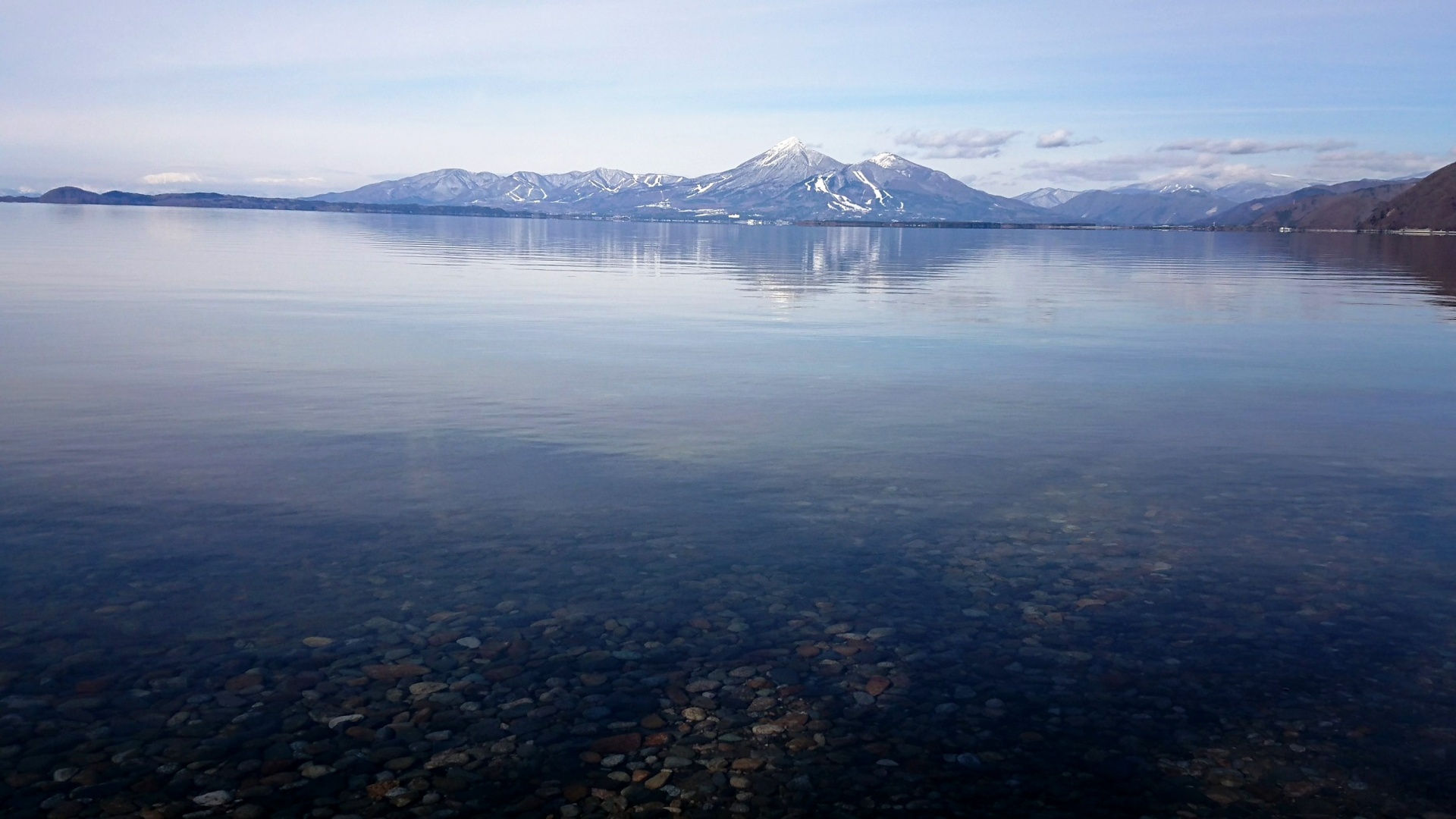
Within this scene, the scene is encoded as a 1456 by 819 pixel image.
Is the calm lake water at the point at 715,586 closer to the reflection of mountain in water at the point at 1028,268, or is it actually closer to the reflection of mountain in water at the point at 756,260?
the reflection of mountain in water at the point at 1028,268

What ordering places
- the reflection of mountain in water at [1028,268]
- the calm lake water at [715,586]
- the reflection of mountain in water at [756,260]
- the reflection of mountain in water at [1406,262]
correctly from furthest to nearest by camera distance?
the reflection of mountain in water at [756,260] → the reflection of mountain in water at [1406,262] → the reflection of mountain in water at [1028,268] → the calm lake water at [715,586]

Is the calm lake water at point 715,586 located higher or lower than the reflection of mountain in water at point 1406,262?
lower

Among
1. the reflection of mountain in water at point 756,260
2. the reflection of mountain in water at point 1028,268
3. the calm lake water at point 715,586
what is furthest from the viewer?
the reflection of mountain in water at point 756,260

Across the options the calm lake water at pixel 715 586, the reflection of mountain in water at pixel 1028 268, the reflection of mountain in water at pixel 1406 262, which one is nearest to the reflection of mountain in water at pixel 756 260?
the reflection of mountain in water at pixel 1028 268

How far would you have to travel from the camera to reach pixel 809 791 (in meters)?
9.45

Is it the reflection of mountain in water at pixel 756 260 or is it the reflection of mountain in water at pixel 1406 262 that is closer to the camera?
the reflection of mountain in water at pixel 1406 262

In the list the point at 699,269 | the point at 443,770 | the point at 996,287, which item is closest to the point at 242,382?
the point at 443,770

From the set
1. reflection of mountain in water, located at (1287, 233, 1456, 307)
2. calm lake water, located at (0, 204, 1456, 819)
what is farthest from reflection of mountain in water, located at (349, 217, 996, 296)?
calm lake water, located at (0, 204, 1456, 819)

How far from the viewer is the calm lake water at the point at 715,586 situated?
31.8 feet

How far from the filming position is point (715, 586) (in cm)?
1394

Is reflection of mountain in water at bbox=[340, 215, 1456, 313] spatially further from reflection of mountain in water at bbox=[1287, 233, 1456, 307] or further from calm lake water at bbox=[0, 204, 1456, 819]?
calm lake water at bbox=[0, 204, 1456, 819]

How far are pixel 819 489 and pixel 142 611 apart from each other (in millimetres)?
10281

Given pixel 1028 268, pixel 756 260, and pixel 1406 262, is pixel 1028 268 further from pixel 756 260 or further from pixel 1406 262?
pixel 1406 262

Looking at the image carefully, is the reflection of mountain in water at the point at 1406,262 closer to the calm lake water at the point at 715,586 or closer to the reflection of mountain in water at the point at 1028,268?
the reflection of mountain in water at the point at 1028,268
